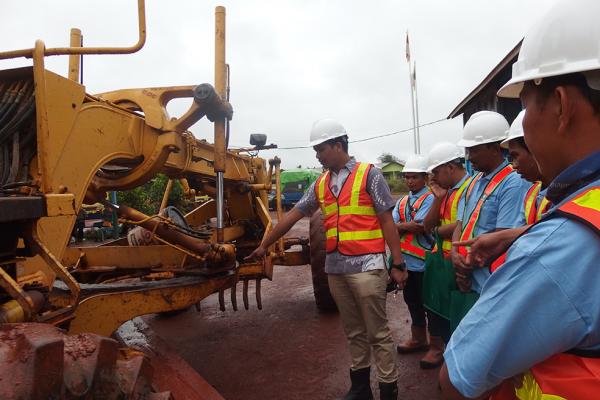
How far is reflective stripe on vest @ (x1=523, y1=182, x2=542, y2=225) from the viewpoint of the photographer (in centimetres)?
240

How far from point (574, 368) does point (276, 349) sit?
384 centimetres

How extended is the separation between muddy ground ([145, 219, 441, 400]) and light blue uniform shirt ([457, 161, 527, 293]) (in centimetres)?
133

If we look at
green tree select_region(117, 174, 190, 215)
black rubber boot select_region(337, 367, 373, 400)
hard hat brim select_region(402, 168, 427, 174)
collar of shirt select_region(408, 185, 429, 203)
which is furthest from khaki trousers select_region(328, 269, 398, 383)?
green tree select_region(117, 174, 190, 215)

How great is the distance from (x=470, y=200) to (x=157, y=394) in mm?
2152

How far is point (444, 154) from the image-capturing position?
150 inches

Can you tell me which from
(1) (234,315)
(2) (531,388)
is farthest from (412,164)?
(2) (531,388)

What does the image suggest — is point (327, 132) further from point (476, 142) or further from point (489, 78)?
point (489, 78)

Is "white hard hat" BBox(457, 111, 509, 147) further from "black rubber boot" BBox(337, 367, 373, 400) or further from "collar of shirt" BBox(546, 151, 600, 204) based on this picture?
"collar of shirt" BBox(546, 151, 600, 204)

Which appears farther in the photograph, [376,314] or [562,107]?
[376,314]

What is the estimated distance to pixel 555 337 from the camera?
0.84 meters

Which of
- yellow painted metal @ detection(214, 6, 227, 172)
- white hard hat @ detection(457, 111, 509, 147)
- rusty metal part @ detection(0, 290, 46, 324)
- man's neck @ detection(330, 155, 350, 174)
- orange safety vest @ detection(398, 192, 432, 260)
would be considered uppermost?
yellow painted metal @ detection(214, 6, 227, 172)

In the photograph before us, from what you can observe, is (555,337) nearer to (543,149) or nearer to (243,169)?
(543,149)

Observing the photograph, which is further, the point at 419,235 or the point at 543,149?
the point at 419,235

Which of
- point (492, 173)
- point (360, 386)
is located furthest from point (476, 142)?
point (360, 386)
